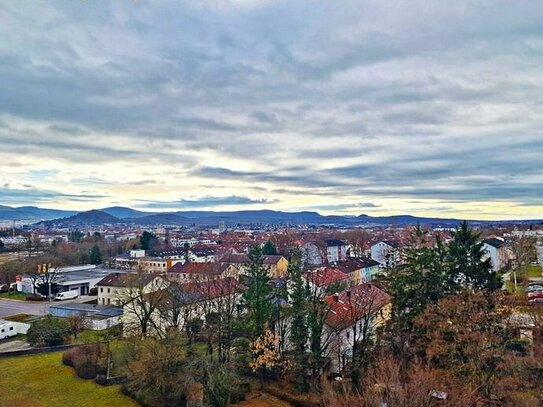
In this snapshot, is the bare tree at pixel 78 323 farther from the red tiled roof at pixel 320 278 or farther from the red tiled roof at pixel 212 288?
the red tiled roof at pixel 320 278

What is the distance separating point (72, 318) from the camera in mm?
35188

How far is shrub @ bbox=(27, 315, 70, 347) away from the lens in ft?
105

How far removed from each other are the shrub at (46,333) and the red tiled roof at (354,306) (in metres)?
19.1

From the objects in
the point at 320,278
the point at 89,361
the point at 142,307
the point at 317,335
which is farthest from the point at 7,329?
the point at 317,335

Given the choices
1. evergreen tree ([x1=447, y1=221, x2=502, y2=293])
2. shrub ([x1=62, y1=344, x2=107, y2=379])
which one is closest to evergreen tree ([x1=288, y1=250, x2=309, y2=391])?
evergreen tree ([x1=447, y1=221, x2=502, y2=293])

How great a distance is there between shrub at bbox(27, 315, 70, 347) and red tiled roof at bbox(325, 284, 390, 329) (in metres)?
19.1

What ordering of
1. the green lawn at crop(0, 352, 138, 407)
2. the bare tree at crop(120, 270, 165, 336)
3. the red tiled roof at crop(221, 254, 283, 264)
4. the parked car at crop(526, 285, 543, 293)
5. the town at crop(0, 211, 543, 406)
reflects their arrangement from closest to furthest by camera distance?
the town at crop(0, 211, 543, 406)
the green lawn at crop(0, 352, 138, 407)
the bare tree at crop(120, 270, 165, 336)
the parked car at crop(526, 285, 543, 293)
the red tiled roof at crop(221, 254, 283, 264)

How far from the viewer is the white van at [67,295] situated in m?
51.6

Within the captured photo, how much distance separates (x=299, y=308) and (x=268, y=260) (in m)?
39.2

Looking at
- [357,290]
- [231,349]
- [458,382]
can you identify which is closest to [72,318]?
[231,349]

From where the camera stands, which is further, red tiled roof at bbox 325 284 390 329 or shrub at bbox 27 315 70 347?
shrub at bbox 27 315 70 347

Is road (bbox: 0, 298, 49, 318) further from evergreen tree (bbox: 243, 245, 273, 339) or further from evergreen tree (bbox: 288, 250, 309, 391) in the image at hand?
evergreen tree (bbox: 288, 250, 309, 391)

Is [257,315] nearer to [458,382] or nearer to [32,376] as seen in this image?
[458,382]

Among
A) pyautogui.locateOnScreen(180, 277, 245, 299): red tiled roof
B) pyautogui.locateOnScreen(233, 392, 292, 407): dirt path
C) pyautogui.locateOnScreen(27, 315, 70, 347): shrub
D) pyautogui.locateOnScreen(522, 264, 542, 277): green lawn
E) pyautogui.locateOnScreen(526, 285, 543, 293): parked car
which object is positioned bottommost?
pyautogui.locateOnScreen(233, 392, 292, 407): dirt path
